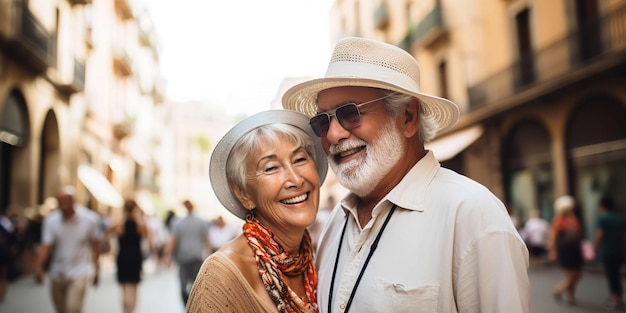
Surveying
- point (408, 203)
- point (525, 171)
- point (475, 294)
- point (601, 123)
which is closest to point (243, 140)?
point (408, 203)

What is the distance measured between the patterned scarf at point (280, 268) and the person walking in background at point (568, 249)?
760cm

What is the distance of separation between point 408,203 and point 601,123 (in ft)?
41.1

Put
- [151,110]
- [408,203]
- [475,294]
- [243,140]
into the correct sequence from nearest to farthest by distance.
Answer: [475,294] → [408,203] → [243,140] → [151,110]

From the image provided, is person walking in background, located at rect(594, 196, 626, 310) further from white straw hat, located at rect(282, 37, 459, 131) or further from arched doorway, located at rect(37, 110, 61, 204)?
arched doorway, located at rect(37, 110, 61, 204)

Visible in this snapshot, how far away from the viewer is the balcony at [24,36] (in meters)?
12.2

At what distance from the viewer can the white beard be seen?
2.33 meters

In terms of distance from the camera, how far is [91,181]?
63.6ft

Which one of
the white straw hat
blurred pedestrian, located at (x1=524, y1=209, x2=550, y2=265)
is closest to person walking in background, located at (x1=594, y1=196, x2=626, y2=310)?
blurred pedestrian, located at (x1=524, y1=209, x2=550, y2=265)

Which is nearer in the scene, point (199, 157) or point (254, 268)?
point (254, 268)

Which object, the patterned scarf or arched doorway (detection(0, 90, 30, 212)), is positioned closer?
the patterned scarf

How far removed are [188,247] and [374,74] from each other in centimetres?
653

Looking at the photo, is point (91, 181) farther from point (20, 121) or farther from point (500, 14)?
point (500, 14)

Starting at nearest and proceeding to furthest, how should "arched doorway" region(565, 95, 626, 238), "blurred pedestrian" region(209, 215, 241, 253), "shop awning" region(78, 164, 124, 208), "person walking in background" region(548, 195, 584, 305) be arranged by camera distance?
"person walking in background" region(548, 195, 584, 305) < "blurred pedestrian" region(209, 215, 241, 253) < "arched doorway" region(565, 95, 626, 238) < "shop awning" region(78, 164, 124, 208)

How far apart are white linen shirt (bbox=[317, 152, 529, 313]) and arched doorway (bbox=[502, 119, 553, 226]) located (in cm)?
1388
